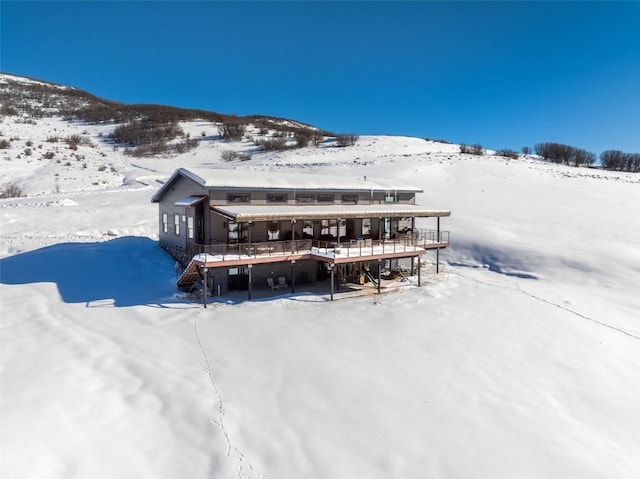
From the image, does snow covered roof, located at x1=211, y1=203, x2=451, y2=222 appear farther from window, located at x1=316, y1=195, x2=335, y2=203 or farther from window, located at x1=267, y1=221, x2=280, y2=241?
window, located at x1=267, y1=221, x2=280, y2=241

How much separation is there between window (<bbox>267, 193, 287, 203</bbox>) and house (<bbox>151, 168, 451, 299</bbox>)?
52mm

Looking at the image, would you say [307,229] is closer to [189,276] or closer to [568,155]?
[189,276]

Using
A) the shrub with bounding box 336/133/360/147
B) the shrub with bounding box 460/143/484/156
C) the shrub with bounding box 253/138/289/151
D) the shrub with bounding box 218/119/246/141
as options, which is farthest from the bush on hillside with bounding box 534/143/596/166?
the shrub with bounding box 218/119/246/141

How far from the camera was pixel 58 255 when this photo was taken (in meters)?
20.6

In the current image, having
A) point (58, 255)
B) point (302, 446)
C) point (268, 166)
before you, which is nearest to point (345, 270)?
point (302, 446)

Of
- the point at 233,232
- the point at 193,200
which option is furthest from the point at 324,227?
the point at 193,200

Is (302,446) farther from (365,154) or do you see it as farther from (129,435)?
(365,154)

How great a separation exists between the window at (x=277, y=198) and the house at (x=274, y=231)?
2.0 inches

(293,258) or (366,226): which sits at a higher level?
(366,226)

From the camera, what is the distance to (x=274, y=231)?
19.3 meters

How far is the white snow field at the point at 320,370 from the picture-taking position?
26.8ft

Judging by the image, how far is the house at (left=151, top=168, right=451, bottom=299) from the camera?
1752 cm

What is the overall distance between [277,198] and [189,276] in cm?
588

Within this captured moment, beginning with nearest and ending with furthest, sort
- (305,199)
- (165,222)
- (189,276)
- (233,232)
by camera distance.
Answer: (189,276) < (233,232) < (305,199) < (165,222)
